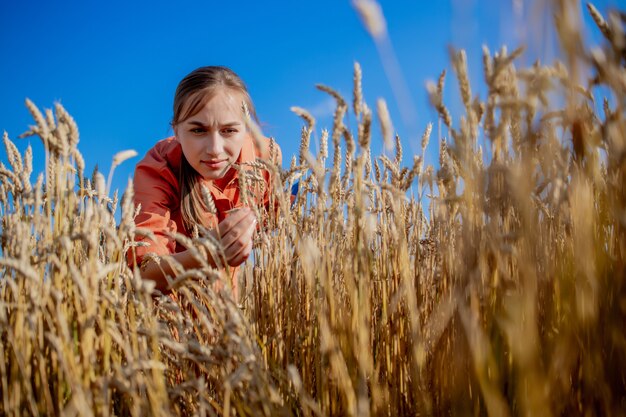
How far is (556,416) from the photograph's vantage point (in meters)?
0.76

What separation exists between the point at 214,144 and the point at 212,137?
0.05 meters

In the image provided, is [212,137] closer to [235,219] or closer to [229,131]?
[229,131]

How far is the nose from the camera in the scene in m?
2.22

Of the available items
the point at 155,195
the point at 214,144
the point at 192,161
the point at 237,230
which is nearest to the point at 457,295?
the point at 237,230

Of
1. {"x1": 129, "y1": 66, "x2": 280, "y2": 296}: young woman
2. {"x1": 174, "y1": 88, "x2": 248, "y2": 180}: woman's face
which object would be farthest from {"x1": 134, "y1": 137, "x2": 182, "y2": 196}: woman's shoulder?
{"x1": 174, "y1": 88, "x2": 248, "y2": 180}: woman's face

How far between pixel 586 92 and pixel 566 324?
1.30 ft

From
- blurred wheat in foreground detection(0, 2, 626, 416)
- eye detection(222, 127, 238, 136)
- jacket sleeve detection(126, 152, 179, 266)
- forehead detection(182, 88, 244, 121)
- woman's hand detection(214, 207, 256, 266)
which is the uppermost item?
forehead detection(182, 88, 244, 121)

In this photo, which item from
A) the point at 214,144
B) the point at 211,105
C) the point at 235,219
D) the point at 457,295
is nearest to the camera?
the point at 457,295

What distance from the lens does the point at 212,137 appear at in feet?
7.43

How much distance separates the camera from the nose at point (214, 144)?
→ 2.22 m

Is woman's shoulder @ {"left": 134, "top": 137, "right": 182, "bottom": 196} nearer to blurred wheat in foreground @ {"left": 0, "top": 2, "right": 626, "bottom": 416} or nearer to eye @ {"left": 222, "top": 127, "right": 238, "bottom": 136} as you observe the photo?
eye @ {"left": 222, "top": 127, "right": 238, "bottom": 136}

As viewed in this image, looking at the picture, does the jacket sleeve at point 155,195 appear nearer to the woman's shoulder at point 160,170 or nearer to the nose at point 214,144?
the woman's shoulder at point 160,170

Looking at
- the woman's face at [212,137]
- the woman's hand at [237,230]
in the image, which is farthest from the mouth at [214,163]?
the woman's hand at [237,230]

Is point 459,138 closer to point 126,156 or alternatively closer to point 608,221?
point 608,221
